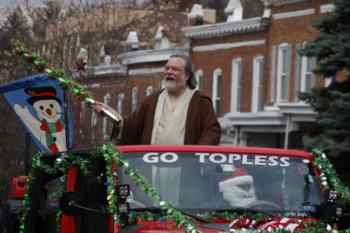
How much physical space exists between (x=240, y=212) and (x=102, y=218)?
35.3 inches

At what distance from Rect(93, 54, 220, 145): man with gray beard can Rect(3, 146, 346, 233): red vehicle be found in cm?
107

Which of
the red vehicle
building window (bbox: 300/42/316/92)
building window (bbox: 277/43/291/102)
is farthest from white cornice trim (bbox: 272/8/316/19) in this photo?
the red vehicle

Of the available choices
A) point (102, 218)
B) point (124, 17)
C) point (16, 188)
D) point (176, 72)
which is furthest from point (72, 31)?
point (102, 218)

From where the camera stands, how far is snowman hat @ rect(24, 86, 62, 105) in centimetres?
1501

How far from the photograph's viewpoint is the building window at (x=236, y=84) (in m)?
39.0

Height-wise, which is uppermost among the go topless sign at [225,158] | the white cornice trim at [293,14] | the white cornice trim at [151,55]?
the white cornice trim at [293,14]

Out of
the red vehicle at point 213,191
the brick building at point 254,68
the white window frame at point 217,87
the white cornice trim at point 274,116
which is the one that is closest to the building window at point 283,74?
the brick building at point 254,68

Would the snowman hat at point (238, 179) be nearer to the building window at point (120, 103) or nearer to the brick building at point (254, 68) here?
the building window at point (120, 103)

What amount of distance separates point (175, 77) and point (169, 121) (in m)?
0.36

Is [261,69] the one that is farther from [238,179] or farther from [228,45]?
[238,179]

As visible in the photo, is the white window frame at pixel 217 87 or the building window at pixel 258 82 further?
the white window frame at pixel 217 87

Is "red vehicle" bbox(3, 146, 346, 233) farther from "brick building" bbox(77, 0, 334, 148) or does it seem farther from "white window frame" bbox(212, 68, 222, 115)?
"white window frame" bbox(212, 68, 222, 115)

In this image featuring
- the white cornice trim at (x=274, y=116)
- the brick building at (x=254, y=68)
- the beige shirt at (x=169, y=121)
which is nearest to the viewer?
the beige shirt at (x=169, y=121)

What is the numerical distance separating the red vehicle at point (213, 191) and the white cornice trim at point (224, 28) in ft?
94.9
